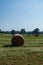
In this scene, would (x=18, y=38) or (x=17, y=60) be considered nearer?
(x=17, y=60)

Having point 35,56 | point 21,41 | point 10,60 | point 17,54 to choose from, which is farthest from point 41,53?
point 21,41

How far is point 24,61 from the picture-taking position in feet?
52.9

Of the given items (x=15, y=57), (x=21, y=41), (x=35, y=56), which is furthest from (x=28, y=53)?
(x=21, y=41)

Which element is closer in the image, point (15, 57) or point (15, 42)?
point (15, 57)

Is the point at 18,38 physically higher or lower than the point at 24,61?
higher

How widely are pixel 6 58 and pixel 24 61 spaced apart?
144cm

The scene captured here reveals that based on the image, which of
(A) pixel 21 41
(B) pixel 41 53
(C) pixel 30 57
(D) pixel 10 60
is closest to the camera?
(D) pixel 10 60

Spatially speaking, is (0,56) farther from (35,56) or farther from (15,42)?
(15,42)

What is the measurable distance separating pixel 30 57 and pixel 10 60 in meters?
2.08

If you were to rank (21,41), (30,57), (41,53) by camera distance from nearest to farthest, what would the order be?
(30,57), (41,53), (21,41)

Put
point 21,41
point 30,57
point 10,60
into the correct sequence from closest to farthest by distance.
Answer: point 10,60, point 30,57, point 21,41

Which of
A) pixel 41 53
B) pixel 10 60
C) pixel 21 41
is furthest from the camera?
pixel 21 41

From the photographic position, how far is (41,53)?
18656 millimetres

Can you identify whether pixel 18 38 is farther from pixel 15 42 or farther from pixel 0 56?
pixel 0 56
